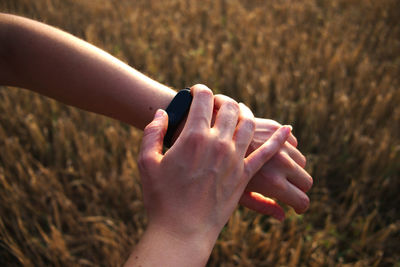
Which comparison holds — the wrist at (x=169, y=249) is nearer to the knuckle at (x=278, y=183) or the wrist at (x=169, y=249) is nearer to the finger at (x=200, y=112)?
the finger at (x=200, y=112)

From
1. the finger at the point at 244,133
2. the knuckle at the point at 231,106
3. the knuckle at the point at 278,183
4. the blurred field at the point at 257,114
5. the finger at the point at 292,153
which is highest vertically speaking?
the knuckle at the point at 231,106

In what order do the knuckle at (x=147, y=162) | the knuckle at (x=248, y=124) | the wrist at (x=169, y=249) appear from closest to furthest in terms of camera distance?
the wrist at (x=169, y=249) < the knuckle at (x=147, y=162) < the knuckle at (x=248, y=124)

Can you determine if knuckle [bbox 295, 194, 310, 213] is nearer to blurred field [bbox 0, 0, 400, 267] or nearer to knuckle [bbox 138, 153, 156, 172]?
blurred field [bbox 0, 0, 400, 267]

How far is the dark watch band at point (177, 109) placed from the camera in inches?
41.4

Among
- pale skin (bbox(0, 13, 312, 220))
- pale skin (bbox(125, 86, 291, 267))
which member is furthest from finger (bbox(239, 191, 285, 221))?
pale skin (bbox(125, 86, 291, 267))

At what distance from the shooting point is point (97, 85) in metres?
1.04

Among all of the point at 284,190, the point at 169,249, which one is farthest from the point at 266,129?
the point at 169,249

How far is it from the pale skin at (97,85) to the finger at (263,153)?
0.09 metres

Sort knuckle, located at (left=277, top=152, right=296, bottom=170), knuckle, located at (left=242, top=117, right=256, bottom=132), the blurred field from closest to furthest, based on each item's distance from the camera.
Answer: knuckle, located at (left=242, top=117, right=256, bottom=132) < knuckle, located at (left=277, top=152, right=296, bottom=170) < the blurred field

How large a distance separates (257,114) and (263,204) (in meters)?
0.87

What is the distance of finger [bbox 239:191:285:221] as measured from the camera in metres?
1.03

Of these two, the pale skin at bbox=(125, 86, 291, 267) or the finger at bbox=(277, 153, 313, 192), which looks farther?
the finger at bbox=(277, 153, 313, 192)

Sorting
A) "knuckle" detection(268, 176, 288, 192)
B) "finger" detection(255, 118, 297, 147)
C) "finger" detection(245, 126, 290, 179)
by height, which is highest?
"finger" detection(245, 126, 290, 179)

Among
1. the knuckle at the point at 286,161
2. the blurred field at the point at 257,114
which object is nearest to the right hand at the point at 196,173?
the knuckle at the point at 286,161
